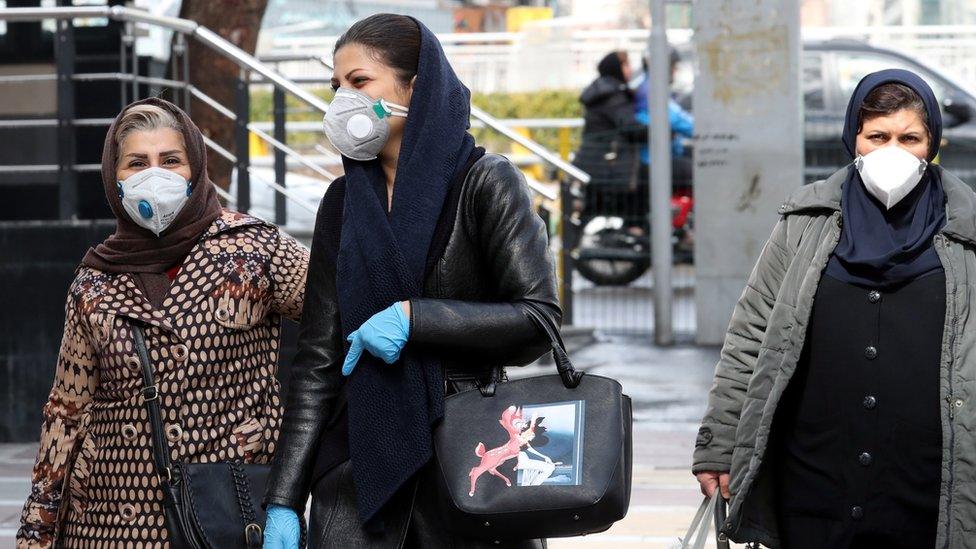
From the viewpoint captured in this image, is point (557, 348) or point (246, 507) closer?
point (557, 348)

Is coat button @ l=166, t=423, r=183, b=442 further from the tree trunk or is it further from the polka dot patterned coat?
the tree trunk

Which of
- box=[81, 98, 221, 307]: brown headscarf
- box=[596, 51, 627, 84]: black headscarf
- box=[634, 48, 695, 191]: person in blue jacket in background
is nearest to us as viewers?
box=[81, 98, 221, 307]: brown headscarf

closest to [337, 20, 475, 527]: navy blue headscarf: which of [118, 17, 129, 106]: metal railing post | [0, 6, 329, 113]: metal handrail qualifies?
[0, 6, 329, 113]: metal handrail

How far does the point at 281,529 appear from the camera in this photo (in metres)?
3.33

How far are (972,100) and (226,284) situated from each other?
11997 millimetres

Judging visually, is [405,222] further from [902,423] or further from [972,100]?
[972,100]

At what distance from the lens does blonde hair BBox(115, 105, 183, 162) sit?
151 inches

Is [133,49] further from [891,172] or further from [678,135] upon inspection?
[678,135]

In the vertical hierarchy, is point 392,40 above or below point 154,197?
above

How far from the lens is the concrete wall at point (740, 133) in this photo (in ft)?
35.2

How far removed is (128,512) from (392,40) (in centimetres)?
125

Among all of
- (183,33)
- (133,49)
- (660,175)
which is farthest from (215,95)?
(660,175)

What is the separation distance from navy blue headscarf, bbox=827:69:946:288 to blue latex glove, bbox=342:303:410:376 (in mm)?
1105

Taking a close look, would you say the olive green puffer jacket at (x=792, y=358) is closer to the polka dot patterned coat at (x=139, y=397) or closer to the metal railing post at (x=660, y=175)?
the polka dot patterned coat at (x=139, y=397)
